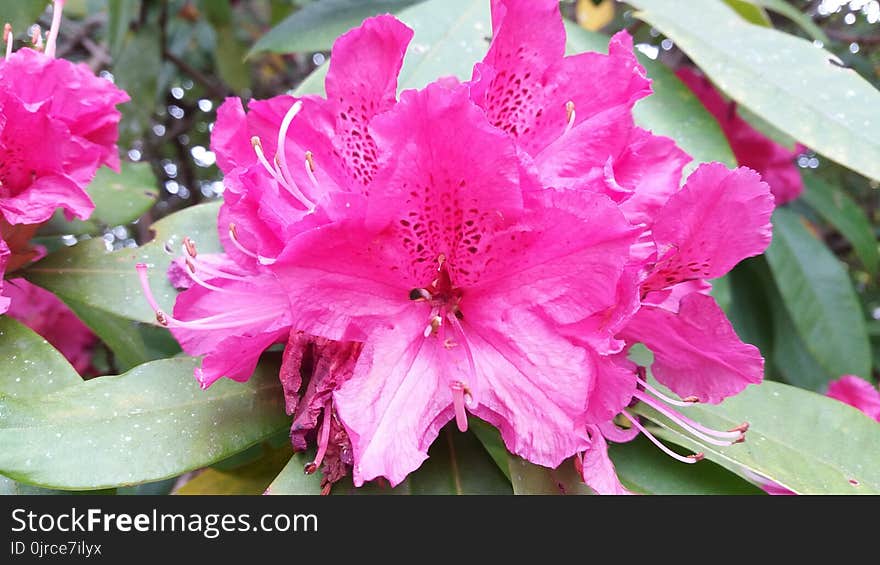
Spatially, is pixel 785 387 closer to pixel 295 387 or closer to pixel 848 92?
pixel 848 92

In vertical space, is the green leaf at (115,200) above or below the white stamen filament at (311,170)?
below

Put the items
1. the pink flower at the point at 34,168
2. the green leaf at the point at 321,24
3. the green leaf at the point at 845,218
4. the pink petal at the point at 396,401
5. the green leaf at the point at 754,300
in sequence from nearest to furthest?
the pink petal at the point at 396,401, the pink flower at the point at 34,168, the green leaf at the point at 321,24, the green leaf at the point at 754,300, the green leaf at the point at 845,218

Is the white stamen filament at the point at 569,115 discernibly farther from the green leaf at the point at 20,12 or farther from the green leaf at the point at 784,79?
the green leaf at the point at 20,12

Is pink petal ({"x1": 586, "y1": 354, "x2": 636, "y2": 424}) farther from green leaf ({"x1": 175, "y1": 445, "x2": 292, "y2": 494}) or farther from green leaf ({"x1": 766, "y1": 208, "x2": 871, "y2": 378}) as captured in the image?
green leaf ({"x1": 766, "y1": 208, "x2": 871, "y2": 378})

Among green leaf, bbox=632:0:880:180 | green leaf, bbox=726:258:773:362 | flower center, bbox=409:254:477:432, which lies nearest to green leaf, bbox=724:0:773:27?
green leaf, bbox=632:0:880:180

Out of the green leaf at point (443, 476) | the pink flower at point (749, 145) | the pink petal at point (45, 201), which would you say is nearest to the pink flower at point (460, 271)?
the green leaf at point (443, 476)

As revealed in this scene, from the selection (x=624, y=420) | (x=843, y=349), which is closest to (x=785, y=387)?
(x=624, y=420)
